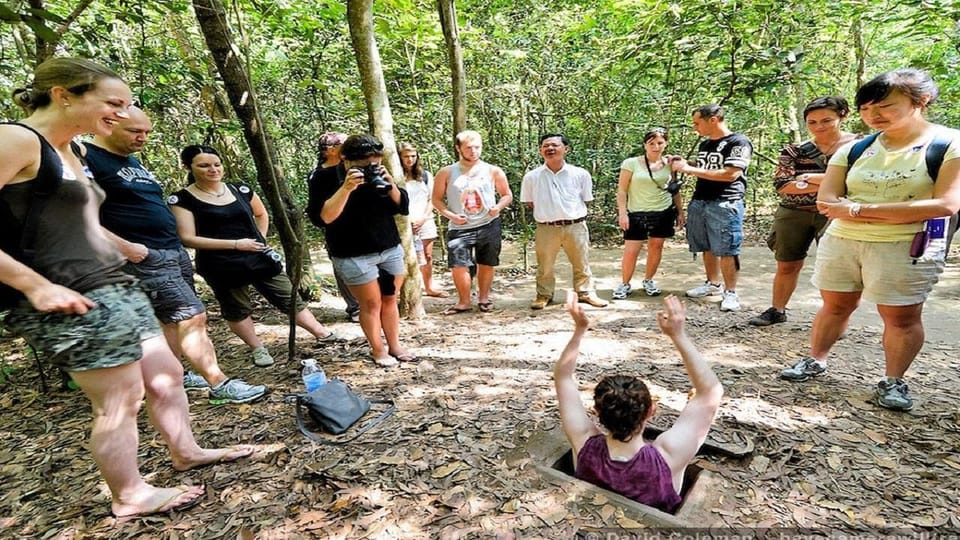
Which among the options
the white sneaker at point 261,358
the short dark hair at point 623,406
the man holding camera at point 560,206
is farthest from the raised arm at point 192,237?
the man holding camera at point 560,206

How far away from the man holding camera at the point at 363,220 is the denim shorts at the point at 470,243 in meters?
1.56

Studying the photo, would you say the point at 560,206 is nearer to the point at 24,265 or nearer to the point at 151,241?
the point at 151,241

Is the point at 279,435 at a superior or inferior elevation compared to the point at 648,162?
inferior

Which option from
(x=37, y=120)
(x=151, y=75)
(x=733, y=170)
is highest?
(x=151, y=75)

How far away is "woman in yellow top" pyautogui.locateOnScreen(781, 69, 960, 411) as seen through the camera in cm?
233

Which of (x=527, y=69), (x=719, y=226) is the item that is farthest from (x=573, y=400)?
(x=527, y=69)

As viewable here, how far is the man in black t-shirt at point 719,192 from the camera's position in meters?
4.34

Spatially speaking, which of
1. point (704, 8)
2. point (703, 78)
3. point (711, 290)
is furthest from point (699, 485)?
point (703, 78)

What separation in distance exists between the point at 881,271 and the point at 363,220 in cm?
310

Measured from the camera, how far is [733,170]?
4.30 m

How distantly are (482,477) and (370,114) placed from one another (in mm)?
3275

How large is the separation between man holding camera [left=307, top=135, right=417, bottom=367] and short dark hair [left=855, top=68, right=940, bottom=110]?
2759 millimetres

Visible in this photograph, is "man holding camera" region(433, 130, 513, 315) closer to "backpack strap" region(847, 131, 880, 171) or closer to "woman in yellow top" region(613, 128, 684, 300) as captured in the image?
"woman in yellow top" region(613, 128, 684, 300)

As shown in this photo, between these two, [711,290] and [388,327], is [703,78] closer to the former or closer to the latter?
[711,290]
